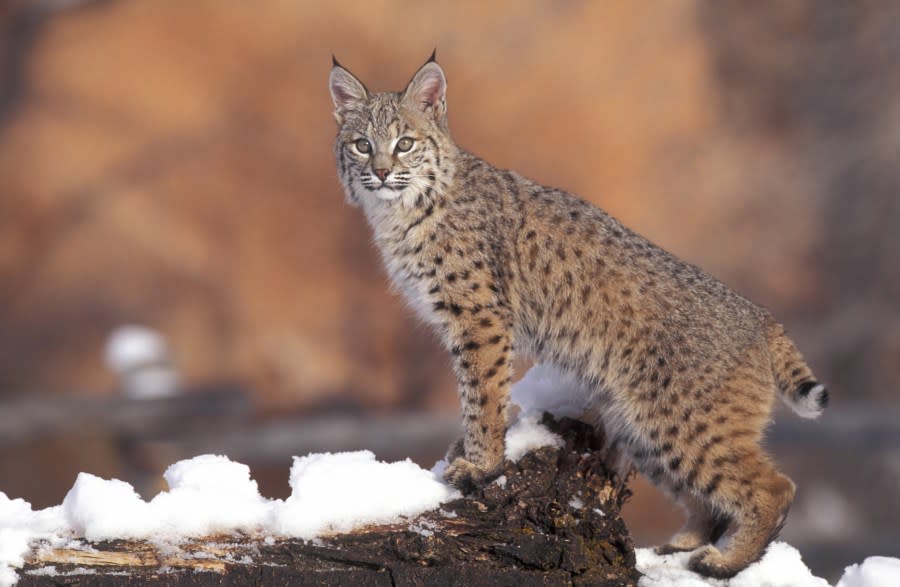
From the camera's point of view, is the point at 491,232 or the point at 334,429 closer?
the point at 491,232

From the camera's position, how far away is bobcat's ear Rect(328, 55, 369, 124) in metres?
4.86

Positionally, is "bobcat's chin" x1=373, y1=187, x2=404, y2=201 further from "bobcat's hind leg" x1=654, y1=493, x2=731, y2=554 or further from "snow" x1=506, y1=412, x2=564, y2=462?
"bobcat's hind leg" x1=654, y1=493, x2=731, y2=554

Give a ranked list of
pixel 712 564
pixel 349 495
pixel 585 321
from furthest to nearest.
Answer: pixel 585 321 < pixel 712 564 < pixel 349 495

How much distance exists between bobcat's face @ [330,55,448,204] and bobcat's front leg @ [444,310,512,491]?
64 centimetres

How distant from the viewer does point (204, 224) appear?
9.95m

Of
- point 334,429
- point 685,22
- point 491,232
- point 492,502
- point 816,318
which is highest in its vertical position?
point 685,22

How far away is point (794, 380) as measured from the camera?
174 inches

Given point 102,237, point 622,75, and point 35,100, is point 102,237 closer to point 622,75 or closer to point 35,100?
point 35,100

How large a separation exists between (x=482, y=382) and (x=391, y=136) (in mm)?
1086

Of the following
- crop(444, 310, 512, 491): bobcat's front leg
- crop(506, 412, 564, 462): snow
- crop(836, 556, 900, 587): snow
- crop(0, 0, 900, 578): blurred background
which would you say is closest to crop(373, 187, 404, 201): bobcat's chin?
crop(444, 310, 512, 491): bobcat's front leg

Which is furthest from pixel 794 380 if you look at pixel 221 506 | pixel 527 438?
pixel 221 506

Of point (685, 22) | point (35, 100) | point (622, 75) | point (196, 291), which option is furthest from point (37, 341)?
point (685, 22)

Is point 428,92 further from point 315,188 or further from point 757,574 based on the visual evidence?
point 315,188

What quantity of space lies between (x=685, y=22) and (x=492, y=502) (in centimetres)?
725
